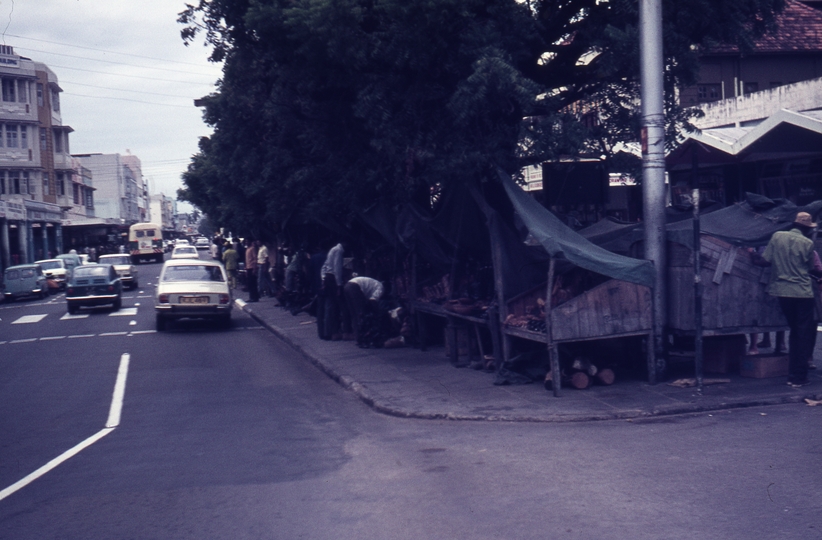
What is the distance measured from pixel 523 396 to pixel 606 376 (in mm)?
1118

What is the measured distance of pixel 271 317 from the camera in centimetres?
2252

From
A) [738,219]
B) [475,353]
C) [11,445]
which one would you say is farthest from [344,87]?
[11,445]

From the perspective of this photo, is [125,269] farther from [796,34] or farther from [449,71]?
[449,71]

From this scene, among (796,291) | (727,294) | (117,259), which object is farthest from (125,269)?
(796,291)

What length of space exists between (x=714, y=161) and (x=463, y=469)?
15583mm

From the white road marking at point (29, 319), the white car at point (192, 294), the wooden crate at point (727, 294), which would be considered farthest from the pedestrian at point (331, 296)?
the white road marking at point (29, 319)

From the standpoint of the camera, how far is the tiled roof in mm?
27844

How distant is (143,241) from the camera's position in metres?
73.9

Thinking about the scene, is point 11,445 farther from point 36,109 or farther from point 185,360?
point 36,109

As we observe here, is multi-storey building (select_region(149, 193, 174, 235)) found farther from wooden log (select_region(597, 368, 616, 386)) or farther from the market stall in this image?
wooden log (select_region(597, 368, 616, 386))

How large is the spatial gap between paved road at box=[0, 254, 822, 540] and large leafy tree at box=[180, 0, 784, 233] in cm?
379

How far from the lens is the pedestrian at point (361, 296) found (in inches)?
613

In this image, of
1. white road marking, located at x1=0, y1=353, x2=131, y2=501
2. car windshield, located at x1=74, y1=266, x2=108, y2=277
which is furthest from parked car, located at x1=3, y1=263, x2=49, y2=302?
white road marking, located at x1=0, y1=353, x2=131, y2=501

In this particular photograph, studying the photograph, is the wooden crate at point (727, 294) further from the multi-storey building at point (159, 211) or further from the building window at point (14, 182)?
the multi-storey building at point (159, 211)
